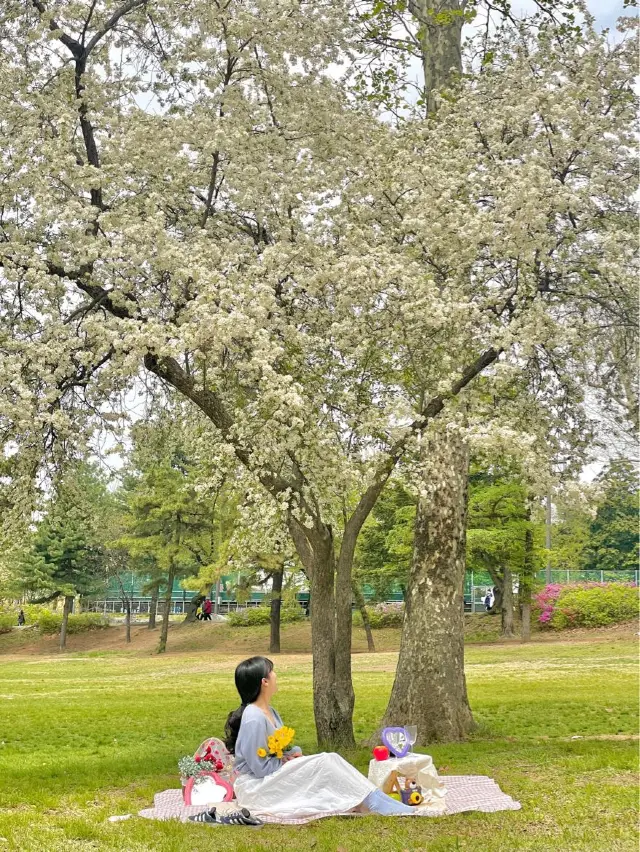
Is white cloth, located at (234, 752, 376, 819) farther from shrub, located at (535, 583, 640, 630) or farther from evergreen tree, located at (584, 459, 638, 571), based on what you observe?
evergreen tree, located at (584, 459, 638, 571)

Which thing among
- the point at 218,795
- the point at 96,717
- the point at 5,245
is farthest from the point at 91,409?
the point at 96,717

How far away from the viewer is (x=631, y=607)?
41.1 metres

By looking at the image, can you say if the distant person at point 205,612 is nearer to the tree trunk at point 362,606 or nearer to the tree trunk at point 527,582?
the tree trunk at point 362,606

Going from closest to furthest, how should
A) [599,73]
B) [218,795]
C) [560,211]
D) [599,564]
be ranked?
[218,795], [560,211], [599,73], [599,564]

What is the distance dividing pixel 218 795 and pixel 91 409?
20.6ft

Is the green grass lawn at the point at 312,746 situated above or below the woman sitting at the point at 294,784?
below

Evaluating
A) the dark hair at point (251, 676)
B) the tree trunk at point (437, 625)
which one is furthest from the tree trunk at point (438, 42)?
the dark hair at point (251, 676)

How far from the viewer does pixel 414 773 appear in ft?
25.7

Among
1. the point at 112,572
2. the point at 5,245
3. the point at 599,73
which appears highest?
the point at 599,73

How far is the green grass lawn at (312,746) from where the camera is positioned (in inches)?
275

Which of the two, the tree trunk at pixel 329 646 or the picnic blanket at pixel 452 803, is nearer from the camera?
the picnic blanket at pixel 452 803

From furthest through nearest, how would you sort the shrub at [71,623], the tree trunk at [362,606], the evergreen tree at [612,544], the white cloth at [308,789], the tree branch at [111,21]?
the evergreen tree at [612,544]
the shrub at [71,623]
the tree trunk at [362,606]
the tree branch at [111,21]
the white cloth at [308,789]

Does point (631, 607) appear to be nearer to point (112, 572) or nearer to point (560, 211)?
point (112, 572)

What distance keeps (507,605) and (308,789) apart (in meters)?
34.4
